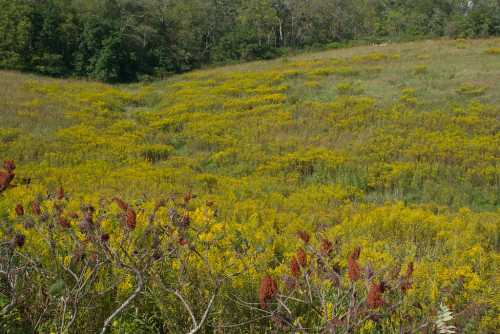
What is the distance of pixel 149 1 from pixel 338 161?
125 feet

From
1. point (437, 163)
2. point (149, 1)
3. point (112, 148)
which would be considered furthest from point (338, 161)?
point (149, 1)

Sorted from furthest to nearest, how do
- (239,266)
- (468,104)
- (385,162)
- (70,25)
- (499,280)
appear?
(70,25) → (468,104) → (385,162) → (499,280) → (239,266)

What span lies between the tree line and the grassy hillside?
336 inches

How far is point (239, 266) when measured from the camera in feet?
10.7

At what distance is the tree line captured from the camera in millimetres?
28156

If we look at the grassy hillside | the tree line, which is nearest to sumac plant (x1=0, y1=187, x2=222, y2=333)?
the grassy hillside

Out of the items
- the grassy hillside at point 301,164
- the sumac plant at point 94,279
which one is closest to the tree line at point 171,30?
the grassy hillside at point 301,164

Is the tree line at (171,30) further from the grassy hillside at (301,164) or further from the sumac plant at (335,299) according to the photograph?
the sumac plant at (335,299)

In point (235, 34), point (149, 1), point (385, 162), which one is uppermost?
point (149, 1)

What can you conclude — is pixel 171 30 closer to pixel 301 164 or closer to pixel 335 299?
→ pixel 301 164

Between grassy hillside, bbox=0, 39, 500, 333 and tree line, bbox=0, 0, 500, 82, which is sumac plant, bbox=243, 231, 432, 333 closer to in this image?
grassy hillside, bbox=0, 39, 500, 333

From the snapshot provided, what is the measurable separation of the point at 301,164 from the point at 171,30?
1316 inches

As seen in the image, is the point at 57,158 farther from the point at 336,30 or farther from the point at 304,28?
the point at 336,30

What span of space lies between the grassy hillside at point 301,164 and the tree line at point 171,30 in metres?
8.54
